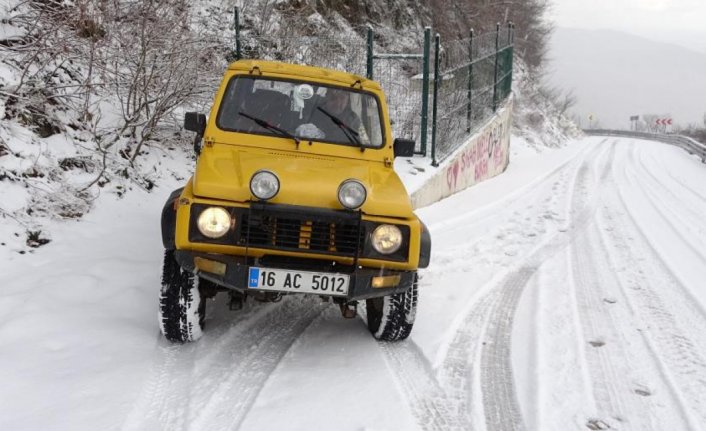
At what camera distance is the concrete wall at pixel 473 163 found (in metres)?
9.46

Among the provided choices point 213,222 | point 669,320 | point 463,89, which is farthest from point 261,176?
point 463,89

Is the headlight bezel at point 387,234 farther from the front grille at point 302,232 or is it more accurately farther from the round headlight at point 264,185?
the round headlight at point 264,185

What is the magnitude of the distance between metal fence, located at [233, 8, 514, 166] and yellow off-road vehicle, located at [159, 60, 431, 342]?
5.49 m

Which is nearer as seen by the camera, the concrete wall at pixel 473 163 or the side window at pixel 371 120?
the side window at pixel 371 120

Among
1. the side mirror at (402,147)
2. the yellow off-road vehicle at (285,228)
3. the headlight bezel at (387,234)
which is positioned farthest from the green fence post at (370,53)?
the headlight bezel at (387,234)

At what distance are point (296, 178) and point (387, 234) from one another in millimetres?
704

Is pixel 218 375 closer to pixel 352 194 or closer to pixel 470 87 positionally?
pixel 352 194

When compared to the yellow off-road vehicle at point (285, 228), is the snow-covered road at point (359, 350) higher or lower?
lower

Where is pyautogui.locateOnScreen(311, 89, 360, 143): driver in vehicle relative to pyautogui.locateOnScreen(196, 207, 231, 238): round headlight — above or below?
above

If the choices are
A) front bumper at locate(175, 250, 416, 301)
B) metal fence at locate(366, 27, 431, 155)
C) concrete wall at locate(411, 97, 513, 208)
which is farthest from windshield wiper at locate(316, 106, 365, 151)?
metal fence at locate(366, 27, 431, 155)

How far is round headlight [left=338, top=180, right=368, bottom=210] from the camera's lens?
3.55 meters

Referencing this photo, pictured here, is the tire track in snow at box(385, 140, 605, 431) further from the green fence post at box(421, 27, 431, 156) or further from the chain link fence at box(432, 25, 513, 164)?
the chain link fence at box(432, 25, 513, 164)

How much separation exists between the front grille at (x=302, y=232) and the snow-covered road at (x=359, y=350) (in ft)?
2.68

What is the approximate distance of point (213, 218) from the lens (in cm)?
350
